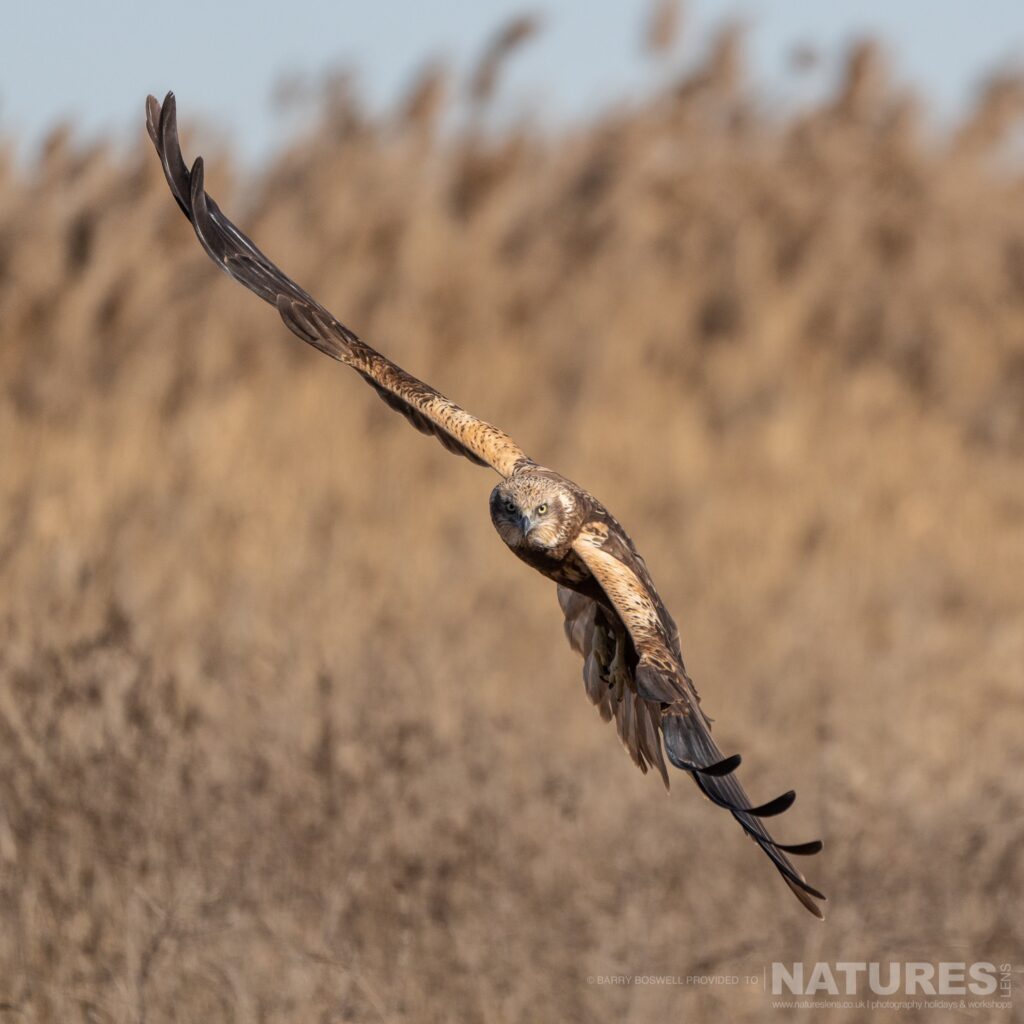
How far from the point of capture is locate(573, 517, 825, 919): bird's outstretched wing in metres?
4.06

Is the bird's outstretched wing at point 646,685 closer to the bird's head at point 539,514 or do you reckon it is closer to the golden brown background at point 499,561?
the bird's head at point 539,514

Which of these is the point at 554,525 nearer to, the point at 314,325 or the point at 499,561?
the point at 314,325

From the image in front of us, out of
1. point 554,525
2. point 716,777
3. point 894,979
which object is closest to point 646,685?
point 716,777

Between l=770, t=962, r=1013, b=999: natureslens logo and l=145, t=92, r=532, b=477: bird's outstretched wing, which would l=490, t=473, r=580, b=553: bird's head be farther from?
l=770, t=962, r=1013, b=999: natureslens logo

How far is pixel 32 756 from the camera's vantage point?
5.58m

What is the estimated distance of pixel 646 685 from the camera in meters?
4.45

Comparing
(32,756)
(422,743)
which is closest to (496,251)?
(422,743)

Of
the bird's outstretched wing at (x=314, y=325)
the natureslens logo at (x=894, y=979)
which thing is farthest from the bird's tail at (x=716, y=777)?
the natureslens logo at (x=894, y=979)

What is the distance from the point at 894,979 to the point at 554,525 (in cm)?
194

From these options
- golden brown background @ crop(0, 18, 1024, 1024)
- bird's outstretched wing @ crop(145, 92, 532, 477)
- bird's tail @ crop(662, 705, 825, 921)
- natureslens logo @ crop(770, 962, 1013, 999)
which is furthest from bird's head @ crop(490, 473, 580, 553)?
natureslens logo @ crop(770, 962, 1013, 999)

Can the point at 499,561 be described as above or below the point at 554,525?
above

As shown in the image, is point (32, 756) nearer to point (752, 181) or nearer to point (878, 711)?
point (878, 711)

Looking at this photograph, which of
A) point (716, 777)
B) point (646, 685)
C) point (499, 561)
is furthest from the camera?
point (499, 561)

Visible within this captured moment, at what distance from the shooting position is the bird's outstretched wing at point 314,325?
18.3 ft
